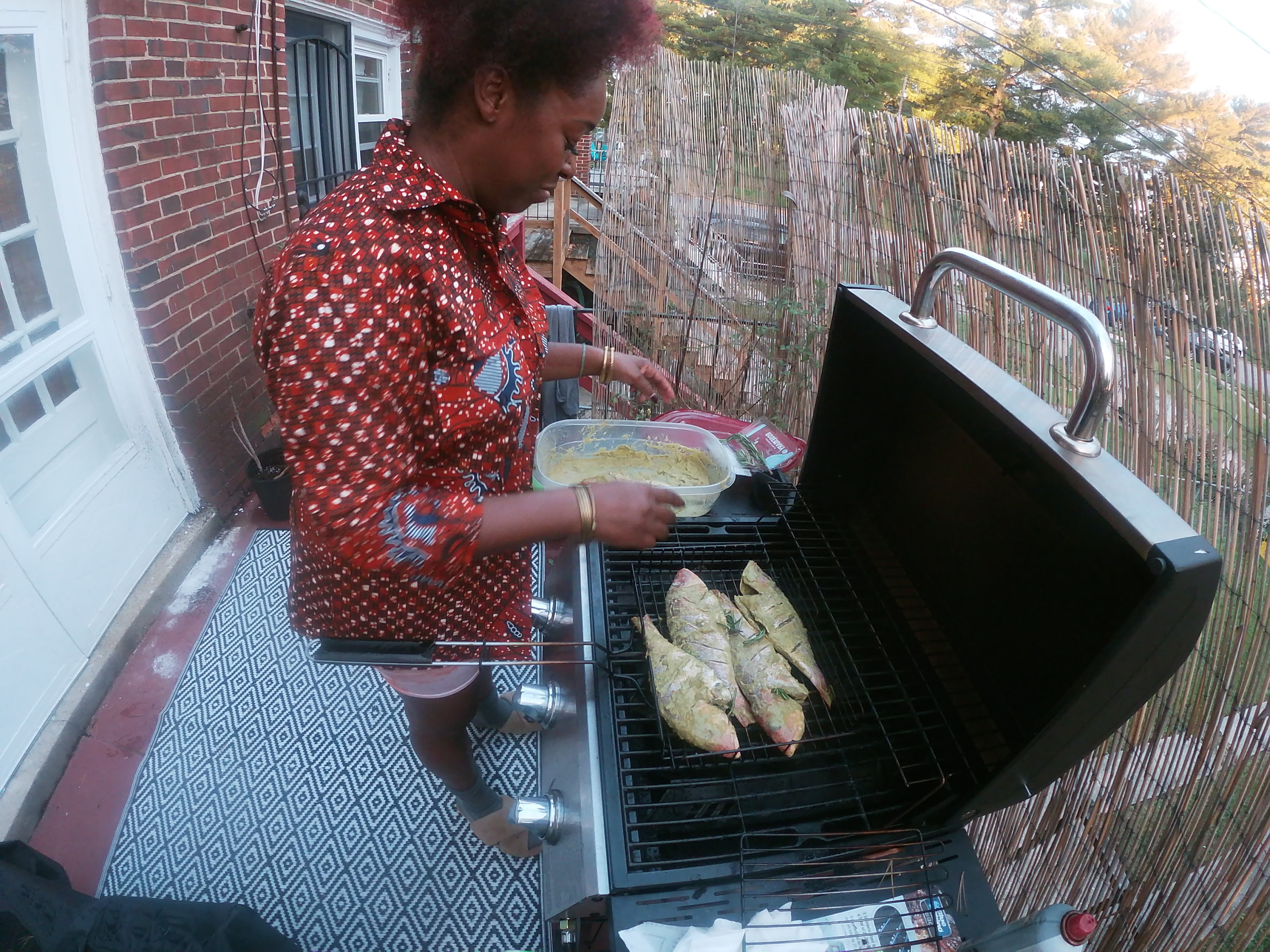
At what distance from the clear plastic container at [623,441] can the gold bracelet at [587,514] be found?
874mm

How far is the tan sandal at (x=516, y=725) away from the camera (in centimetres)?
263

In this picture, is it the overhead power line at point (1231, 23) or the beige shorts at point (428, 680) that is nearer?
the beige shorts at point (428, 680)

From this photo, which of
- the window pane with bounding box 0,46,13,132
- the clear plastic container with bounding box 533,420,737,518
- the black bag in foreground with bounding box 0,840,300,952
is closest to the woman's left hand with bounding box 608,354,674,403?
the clear plastic container with bounding box 533,420,737,518

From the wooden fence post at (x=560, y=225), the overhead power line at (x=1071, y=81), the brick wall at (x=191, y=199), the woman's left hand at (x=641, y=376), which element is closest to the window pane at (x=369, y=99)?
the brick wall at (x=191, y=199)

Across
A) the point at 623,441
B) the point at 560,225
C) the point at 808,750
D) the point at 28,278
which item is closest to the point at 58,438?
the point at 28,278

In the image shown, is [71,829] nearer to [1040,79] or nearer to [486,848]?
[486,848]

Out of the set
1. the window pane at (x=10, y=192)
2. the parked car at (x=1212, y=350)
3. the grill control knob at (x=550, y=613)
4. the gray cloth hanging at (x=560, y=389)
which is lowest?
the grill control knob at (x=550, y=613)

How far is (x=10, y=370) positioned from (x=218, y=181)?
1.52m

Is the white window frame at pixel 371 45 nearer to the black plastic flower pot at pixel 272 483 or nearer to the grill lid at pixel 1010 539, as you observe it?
the black plastic flower pot at pixel 272 483

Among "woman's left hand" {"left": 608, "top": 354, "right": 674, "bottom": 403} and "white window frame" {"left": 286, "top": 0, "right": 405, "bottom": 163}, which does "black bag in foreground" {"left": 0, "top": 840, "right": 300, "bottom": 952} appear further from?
"white window frame" {"left": 286, "top": 0, "right": 405, "bottom": 163}

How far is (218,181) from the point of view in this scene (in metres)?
3.38

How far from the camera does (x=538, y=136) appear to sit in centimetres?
124

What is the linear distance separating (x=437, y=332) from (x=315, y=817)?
6.67 ft

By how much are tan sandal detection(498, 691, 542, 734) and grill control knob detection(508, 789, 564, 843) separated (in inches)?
36.6
